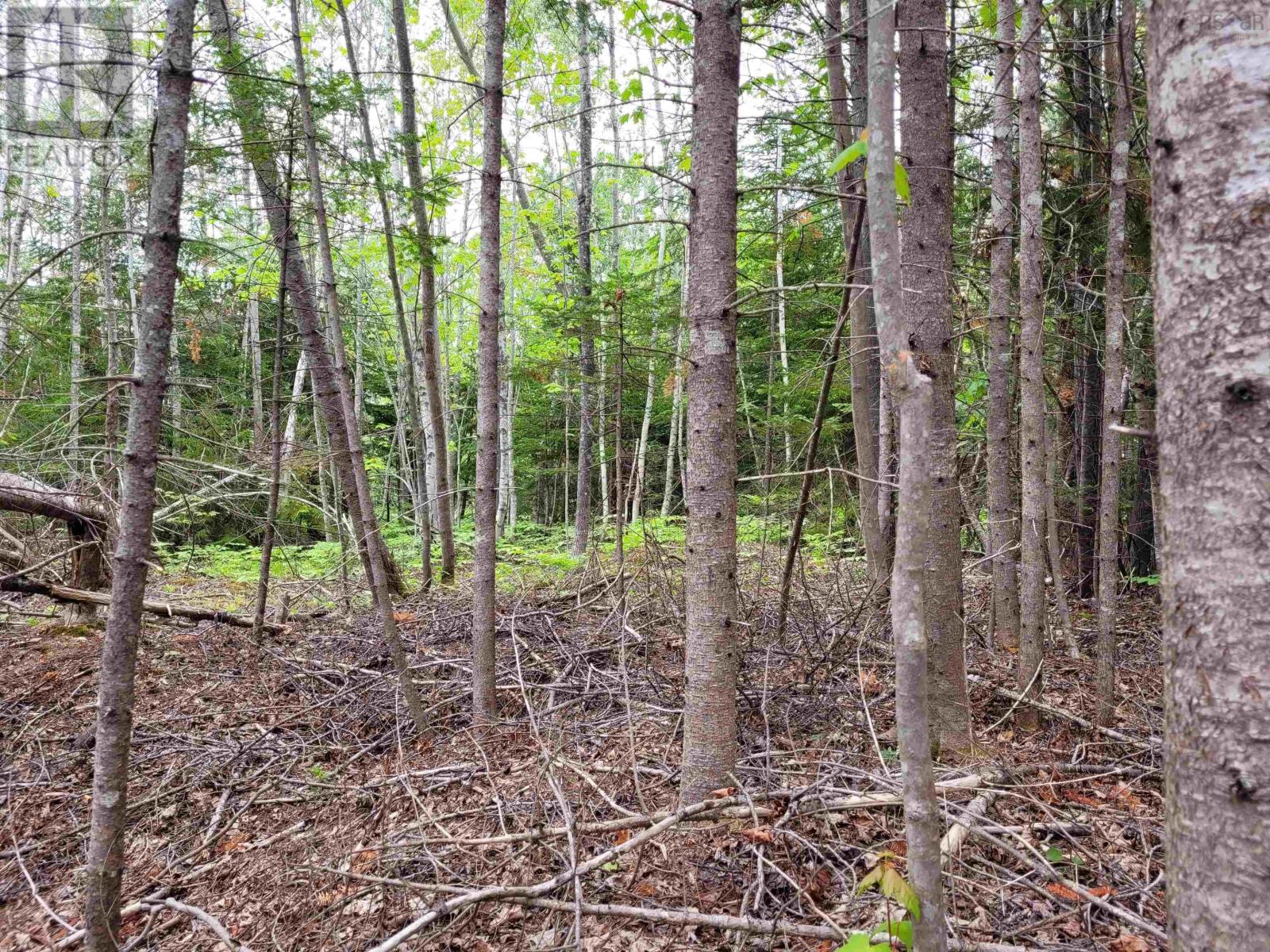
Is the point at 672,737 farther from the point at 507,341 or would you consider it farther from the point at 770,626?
the point at 507,341

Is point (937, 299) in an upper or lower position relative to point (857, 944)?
upper

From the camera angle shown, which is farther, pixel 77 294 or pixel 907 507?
pixel 77 294

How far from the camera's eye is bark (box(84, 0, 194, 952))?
8.86 feet

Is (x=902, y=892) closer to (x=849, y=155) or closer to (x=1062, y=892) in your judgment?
(x=1062, y=892)

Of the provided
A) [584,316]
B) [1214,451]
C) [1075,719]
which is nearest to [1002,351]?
[1075,719]

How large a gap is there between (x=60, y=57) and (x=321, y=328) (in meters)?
4.73

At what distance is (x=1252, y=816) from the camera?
115cm

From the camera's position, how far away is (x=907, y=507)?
1.83 metres

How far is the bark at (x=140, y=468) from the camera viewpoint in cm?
270

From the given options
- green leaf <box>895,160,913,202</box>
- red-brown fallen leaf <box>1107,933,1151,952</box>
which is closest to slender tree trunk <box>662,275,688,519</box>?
green leaf <box>895,160,913,202</box>

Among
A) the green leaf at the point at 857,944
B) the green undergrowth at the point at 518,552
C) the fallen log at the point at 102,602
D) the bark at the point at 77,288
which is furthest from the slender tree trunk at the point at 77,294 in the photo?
the green leaf at the point at 857,944

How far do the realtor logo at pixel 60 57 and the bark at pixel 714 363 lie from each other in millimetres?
2372

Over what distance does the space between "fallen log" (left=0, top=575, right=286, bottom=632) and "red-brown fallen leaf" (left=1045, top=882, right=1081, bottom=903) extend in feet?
22.5

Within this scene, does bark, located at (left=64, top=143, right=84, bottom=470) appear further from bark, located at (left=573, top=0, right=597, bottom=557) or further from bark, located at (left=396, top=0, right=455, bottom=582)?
bark, located at (left=573, top=0, right=597, bottom=557)
